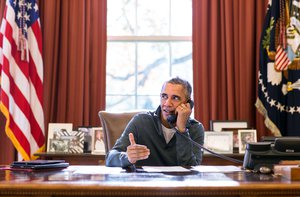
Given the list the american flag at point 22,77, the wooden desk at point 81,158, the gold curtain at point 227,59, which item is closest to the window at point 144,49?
the gold curtain at point 227,59

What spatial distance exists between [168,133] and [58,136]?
1.45 m

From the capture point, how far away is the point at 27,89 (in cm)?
373

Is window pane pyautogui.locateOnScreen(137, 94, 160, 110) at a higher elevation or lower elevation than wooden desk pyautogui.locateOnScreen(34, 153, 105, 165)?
higher

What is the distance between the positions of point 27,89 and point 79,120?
1.68 feet

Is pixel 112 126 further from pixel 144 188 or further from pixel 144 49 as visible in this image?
pixel 144 49

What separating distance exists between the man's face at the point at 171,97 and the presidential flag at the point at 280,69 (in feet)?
4.80

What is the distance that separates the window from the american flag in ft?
2.31

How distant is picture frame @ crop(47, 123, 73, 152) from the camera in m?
3.60

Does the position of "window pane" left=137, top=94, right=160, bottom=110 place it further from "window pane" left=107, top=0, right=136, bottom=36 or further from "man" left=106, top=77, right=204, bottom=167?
"man" left=106, top=77, right=204, bottom=167

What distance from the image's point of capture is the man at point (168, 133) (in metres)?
2.32

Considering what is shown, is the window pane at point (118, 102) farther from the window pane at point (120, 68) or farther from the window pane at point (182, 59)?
the window pane at point (182, 59)

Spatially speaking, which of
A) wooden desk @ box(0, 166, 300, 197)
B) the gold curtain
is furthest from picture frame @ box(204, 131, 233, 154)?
wooden desk @ box(0, 166, 300, 197)

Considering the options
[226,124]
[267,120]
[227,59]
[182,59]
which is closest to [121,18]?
[182,59]

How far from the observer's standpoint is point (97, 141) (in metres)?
3.57
